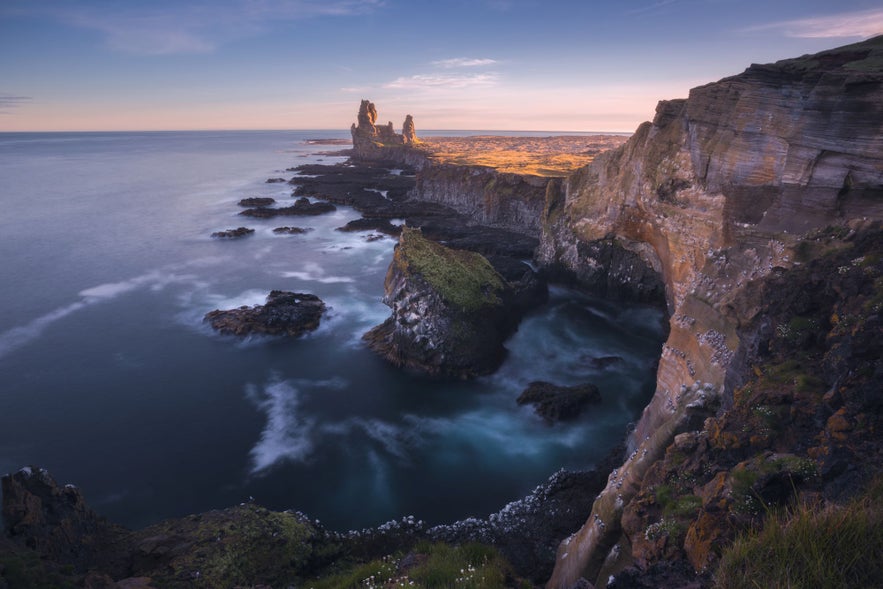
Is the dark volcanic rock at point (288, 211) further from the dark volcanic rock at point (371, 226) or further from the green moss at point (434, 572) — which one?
the green moss at point (434, 572)

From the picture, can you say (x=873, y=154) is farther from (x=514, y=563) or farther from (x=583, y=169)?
(x=583, y=169)

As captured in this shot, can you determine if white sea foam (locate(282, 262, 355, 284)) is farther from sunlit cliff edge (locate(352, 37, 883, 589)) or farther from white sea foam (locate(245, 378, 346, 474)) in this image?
sunlit cliff edge (locate(352, 37, 883, 589))

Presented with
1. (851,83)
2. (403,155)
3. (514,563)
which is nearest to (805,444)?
(514,563)

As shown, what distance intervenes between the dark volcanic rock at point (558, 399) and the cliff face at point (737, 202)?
5.07 m

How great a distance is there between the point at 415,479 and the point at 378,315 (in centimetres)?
1875

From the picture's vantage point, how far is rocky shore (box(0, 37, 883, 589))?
7289 mm

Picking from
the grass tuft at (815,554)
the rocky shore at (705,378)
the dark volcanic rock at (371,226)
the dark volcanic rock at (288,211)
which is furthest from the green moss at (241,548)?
the dark volcanic rock at (288,211)

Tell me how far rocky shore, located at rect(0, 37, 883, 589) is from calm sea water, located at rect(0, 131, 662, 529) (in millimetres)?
2514

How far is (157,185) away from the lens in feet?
343

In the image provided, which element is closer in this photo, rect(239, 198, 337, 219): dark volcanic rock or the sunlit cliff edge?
the sunlit cliff edge

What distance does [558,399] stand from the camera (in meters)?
23.3

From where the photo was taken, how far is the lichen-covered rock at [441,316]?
88.9 feet

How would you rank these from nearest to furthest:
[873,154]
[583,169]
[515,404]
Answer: [873,154]
[515,404]
[583,169]

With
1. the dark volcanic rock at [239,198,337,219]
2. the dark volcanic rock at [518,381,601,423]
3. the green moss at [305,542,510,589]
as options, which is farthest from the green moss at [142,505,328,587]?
the dark volcanic rock at [239,198,337,219]
